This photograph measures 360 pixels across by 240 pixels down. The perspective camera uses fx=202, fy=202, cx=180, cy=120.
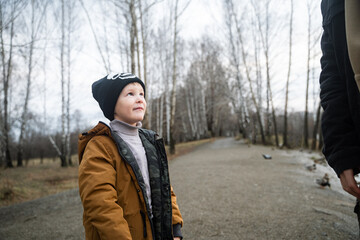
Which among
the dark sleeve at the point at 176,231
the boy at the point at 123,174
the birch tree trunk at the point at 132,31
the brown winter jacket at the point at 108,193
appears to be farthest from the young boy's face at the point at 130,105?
the birch tree trunk at the point at 132,31

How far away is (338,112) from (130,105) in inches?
50.1

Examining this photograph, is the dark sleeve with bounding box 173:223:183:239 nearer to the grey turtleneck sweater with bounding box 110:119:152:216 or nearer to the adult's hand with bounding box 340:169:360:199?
the grey turtleneck sweater with bounding box 110:119:152:216

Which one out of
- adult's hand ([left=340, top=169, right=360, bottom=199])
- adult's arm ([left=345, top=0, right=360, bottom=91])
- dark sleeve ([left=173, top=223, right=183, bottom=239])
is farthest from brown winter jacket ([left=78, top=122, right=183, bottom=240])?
adult's arm ([left=345, top=0, right=360, bottom=91])

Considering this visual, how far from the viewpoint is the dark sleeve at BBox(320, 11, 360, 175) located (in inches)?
39.8

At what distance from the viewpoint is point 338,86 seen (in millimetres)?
1115

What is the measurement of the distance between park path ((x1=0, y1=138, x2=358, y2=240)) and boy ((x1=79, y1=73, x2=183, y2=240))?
1.67m

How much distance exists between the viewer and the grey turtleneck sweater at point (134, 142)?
146 cm

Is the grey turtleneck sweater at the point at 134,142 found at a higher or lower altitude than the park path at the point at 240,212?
higher

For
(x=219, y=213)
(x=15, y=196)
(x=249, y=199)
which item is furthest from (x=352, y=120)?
(x=15, y=196)

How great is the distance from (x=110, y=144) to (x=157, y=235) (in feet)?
2.31

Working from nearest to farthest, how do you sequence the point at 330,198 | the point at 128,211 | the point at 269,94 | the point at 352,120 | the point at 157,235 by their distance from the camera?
the point at 352,120, the point at 128,211, the point at 157,235, the point at 330,198, the point at 269,94

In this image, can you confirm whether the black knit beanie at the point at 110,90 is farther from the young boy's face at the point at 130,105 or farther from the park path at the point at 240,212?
the park path at the point at 240,212

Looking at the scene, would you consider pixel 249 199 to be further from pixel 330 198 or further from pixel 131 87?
pixel 131 87

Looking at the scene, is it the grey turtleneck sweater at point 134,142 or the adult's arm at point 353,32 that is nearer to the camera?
the adult's arm at point 353,32
